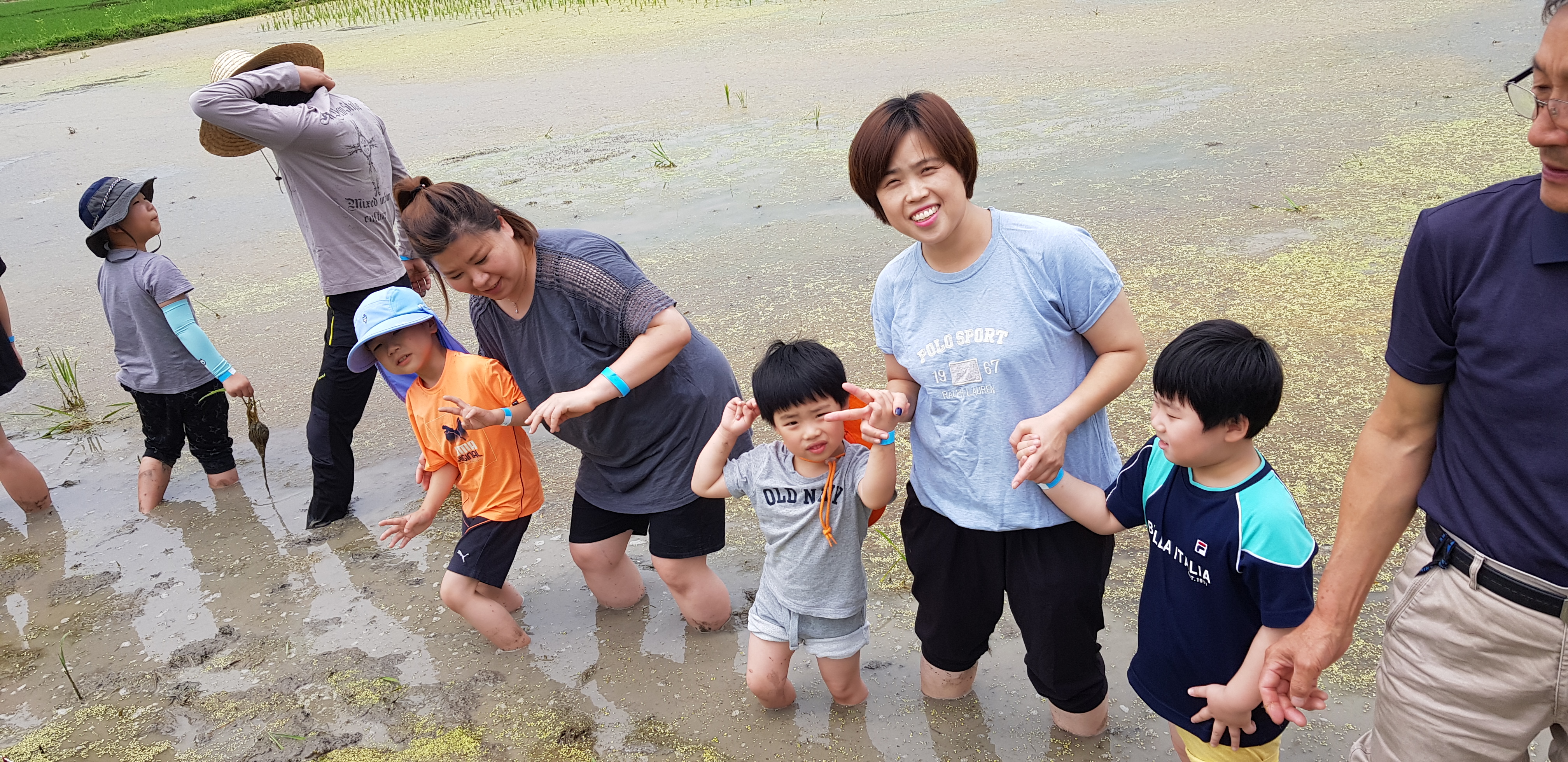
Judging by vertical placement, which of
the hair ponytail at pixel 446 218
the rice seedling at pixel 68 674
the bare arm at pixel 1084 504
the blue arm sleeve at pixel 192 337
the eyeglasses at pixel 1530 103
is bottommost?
the rice seedling at pixel 68 674

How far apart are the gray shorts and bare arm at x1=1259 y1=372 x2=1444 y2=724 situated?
1.06m

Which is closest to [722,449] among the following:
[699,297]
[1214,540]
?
[1214,540]

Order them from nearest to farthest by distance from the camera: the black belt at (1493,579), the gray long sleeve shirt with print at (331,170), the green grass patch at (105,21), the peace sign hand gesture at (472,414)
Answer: the black belt at (1493,579)
the peace sign hand gesture at (472,414)
the gray long sleeve shirt with print at (331,170)
the green grass patch at (105,21)

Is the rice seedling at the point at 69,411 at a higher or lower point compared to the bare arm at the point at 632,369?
lower

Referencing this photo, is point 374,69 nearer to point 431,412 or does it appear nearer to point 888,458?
point 431,412

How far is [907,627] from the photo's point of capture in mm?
2941

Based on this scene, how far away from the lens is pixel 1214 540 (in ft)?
6.18

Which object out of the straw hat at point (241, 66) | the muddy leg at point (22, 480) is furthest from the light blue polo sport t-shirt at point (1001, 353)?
the muddy leg at point (22, 480)

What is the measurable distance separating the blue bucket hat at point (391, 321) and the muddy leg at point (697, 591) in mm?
863

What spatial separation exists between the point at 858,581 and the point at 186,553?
2732 mm

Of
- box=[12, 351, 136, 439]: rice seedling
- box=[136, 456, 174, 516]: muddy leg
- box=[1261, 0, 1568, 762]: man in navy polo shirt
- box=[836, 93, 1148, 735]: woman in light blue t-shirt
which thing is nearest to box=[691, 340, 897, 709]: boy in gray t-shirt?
box=[836, 93, 1148, 735]: woman in light blue t-shirt

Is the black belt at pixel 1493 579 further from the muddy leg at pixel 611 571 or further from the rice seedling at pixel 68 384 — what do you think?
the rice seedling at pixel 68 384

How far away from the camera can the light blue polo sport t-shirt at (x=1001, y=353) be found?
2.09 metres

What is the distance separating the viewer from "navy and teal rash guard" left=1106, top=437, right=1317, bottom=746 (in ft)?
5.91
